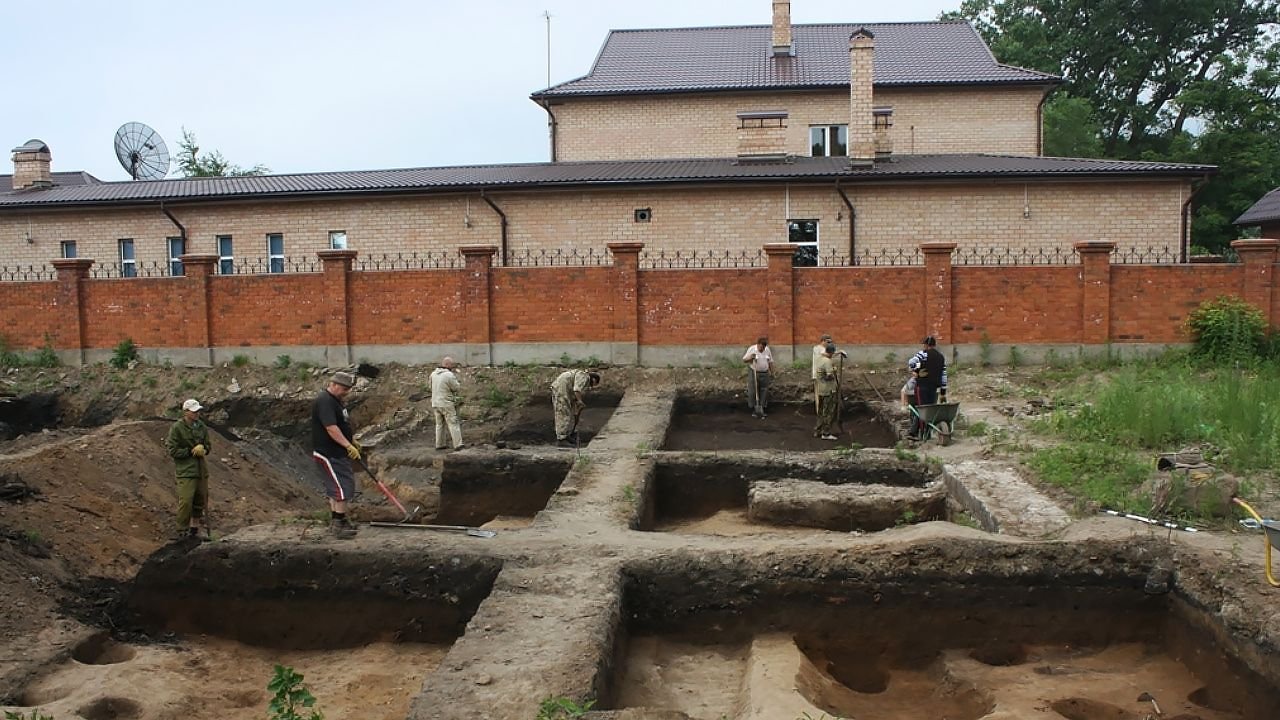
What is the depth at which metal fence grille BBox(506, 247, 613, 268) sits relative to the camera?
19141 mm

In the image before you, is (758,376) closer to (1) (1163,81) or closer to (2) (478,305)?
(2) (478,305)

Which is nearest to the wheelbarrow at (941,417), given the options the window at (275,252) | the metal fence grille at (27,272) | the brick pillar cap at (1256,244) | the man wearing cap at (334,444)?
the man wearing cap at (334,444)

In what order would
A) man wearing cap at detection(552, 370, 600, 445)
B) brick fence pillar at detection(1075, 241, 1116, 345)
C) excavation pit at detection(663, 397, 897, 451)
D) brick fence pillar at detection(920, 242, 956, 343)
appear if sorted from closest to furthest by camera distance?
man wearing cap at detection(552, 370, 600, 445) → excavation pit at detection(663, 397, 897, 451) → brick fence pillar at detection(1075, 241, 1116, 345) → brick fence pillar at detection(920, 242, 956, 343)

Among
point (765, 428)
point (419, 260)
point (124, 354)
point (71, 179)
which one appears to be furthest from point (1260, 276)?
point (71, 179)

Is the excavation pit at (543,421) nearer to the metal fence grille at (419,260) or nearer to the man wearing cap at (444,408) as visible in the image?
the man wearing cap at (444,408)

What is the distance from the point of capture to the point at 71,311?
17.5 m

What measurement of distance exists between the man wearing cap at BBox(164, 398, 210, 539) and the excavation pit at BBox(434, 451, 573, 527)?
2858mm

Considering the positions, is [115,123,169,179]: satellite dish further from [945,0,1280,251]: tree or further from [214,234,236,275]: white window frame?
[945,0,1280,251]: tree

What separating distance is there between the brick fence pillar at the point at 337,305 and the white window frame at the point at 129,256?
6867mm

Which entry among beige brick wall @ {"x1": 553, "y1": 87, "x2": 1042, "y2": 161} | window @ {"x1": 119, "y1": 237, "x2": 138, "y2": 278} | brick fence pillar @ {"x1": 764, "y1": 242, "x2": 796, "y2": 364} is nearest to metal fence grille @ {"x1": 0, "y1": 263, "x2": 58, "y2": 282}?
window @ {"x1": 119, "y1": 237, "x2": 138, "y2": 278}

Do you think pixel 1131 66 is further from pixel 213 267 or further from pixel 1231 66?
pixel 213 267

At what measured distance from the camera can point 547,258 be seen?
63.3 ft

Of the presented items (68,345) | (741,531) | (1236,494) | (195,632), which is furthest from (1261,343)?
(68,345)

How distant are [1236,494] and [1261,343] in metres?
10.1
